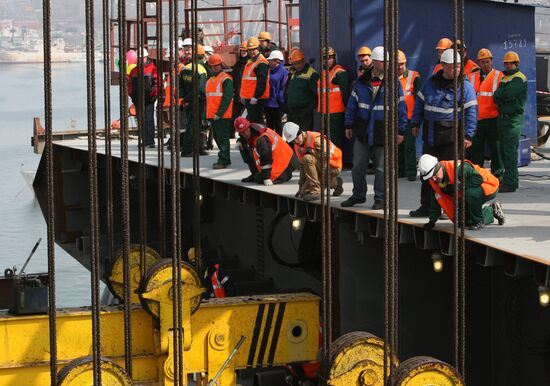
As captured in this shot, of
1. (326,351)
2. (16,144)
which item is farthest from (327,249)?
(16,144)

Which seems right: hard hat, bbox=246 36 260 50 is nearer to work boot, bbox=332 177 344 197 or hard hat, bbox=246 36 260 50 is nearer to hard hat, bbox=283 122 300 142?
hard hat, bbox=283 122 300 142

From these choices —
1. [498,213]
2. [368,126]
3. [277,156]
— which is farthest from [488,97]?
[498,213]

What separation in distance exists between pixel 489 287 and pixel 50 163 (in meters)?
→ 5.98

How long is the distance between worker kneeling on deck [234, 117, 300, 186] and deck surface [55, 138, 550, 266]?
136 mm

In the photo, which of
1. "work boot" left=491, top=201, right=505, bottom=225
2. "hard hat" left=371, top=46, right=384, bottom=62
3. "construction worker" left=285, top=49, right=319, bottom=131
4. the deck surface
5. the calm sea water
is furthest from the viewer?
the calm sea water

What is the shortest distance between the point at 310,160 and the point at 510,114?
253 centimetres

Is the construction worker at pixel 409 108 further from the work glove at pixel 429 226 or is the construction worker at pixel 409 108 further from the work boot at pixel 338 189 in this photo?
the work glove at pixel 429 226

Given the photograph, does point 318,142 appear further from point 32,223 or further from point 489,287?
point 32,223

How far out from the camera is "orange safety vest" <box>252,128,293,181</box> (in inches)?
556

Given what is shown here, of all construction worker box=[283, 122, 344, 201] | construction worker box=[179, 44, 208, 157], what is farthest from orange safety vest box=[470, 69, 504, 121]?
construction worker box=[179, 44, 208, 157]

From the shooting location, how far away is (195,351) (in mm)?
10719

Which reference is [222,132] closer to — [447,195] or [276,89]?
[276,89]

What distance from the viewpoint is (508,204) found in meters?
12.6

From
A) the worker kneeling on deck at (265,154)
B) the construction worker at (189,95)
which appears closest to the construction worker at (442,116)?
the worker kneeling on deck at (265,154)
